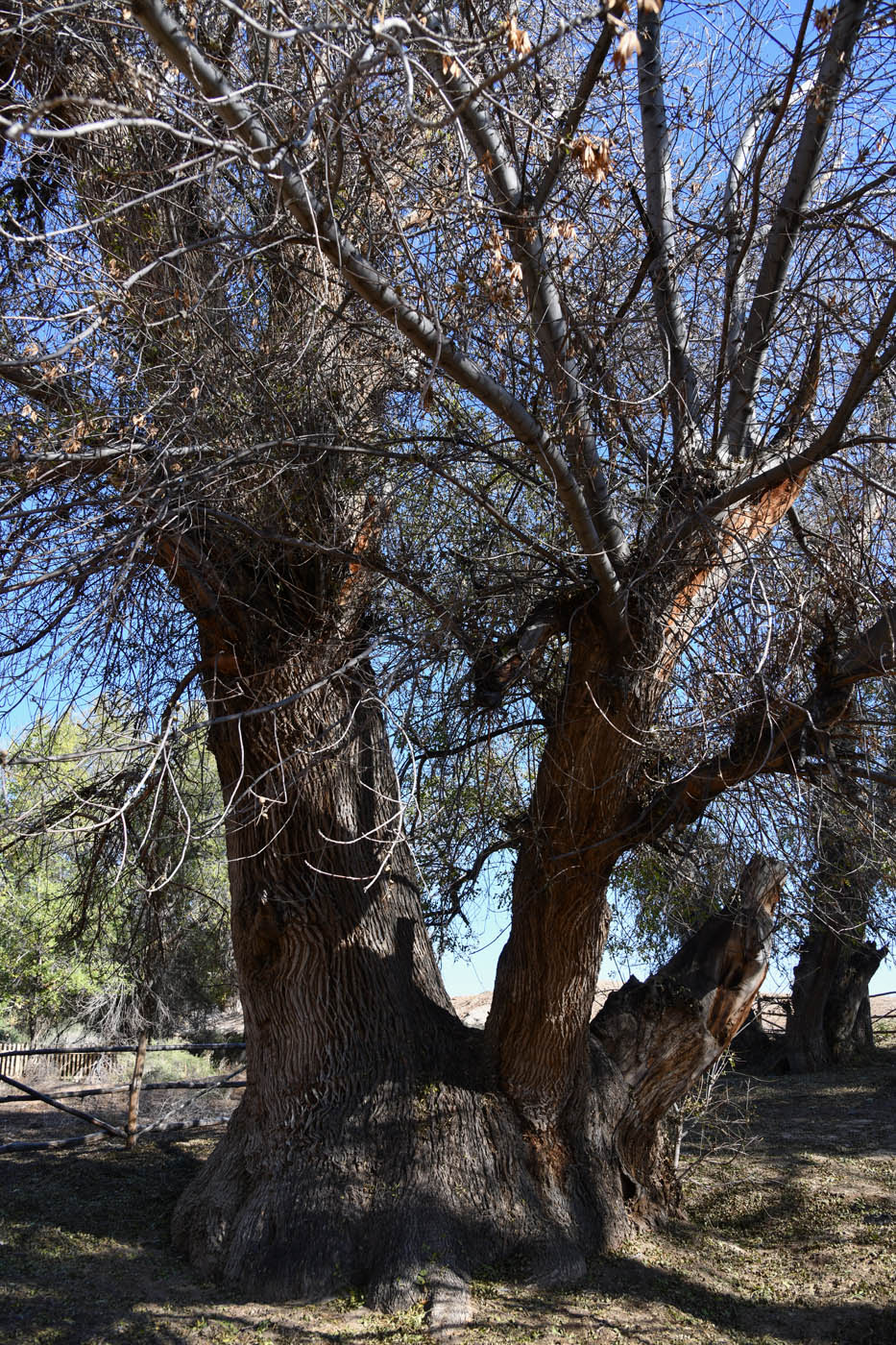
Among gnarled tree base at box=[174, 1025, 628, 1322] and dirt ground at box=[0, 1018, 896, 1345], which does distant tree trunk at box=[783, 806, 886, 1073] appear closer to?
dirt ground at box=[0, 1018, 896, 1345]

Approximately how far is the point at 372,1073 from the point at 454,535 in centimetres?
344

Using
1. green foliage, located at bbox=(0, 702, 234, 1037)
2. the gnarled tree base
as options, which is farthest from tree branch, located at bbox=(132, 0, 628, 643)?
the gnarled tree base

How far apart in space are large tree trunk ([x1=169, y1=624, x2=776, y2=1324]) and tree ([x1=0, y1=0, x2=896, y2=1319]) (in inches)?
0.9

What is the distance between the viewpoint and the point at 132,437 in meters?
5.27

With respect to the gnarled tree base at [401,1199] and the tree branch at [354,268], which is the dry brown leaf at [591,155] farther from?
the gnarled tree base at [401,1199]

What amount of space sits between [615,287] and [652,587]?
66.1 inches

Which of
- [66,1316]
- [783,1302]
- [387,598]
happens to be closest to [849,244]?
[387,598]

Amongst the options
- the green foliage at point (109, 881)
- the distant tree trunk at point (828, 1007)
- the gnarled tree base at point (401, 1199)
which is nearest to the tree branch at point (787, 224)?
the green foliage at point (109, 881)

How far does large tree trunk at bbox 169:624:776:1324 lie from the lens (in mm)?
5977

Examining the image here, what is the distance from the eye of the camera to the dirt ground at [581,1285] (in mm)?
5406

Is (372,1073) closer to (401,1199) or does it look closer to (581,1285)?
(401,1199)

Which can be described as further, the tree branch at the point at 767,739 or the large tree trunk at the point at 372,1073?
the large tree trunk at the point at 372,1073

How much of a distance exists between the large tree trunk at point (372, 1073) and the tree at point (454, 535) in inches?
0.9

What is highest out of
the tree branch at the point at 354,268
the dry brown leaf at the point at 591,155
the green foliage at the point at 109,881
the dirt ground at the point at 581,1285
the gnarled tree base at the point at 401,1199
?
the dry brown leaf at the point at 591,155
